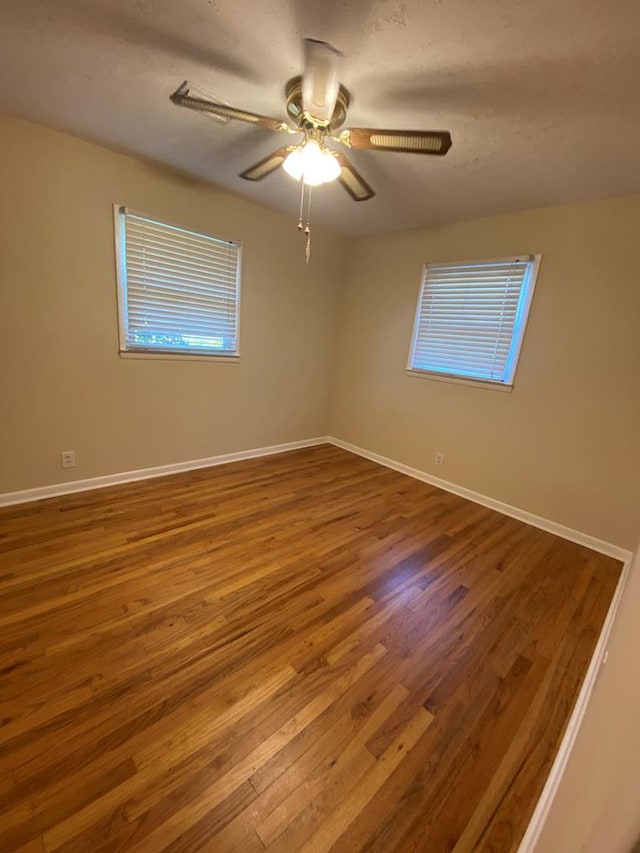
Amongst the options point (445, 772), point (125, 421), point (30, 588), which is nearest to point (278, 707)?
A: point (445, 772)

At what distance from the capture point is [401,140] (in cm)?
149

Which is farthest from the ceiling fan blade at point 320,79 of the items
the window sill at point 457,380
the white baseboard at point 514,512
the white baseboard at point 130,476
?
the white baseboard at point 514,512

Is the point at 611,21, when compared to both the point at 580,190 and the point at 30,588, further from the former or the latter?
the point at 30,588

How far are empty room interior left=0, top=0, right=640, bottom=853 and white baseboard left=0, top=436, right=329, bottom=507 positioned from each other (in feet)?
0.12

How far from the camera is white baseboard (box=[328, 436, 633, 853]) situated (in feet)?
3.57

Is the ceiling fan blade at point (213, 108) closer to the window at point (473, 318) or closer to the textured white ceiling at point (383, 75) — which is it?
the textured white ceiling at point (383, 75)

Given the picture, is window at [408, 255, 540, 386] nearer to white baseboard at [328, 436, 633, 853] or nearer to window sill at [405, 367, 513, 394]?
window sill at [405, 367, 513, 394]

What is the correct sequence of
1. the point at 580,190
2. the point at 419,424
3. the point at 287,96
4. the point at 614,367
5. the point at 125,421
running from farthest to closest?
the point at 419,424
the point at 125,421
the point at 614,367
the point at 580,190
the point at 287,96

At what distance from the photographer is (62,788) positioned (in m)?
1.05

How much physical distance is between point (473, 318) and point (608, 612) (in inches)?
93.7

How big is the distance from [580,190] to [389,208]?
1.35 m

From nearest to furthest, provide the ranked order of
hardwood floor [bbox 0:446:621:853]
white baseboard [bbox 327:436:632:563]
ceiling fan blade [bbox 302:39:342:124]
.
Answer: hardwood floor [bbox 0:446:621:853] → ceiling fan blade [bbox 302:39:342:124] → white baseboard [bbox 327:436:632:563]

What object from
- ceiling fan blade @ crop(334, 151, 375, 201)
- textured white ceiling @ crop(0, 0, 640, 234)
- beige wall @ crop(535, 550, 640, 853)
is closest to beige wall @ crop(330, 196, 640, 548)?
textured white ceiling @ crop(0, 0, 640, 234)

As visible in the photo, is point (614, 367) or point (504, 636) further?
point (614, 367)
